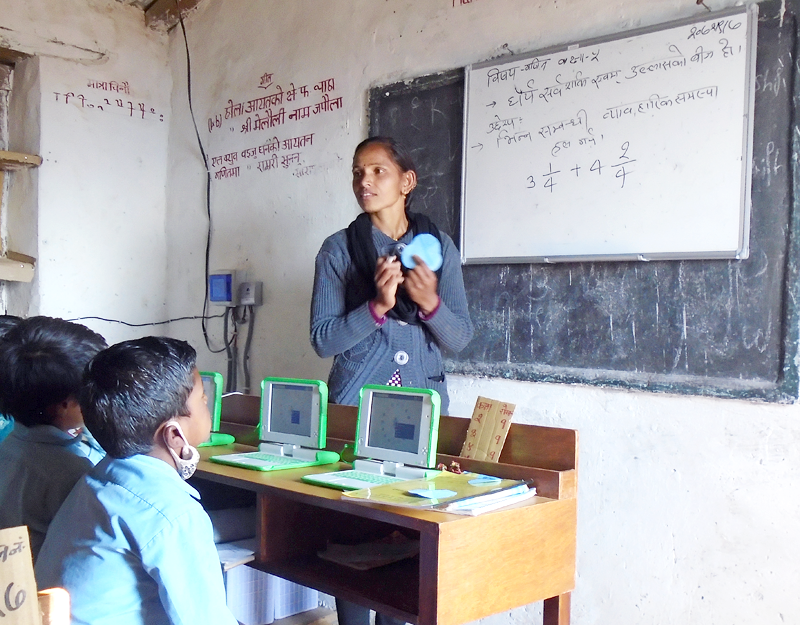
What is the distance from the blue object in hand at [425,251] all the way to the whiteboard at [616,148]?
1.11ft

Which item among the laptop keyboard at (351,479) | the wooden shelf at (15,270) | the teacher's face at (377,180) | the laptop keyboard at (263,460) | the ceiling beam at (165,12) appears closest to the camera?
the laptop keyboard at (351,479)

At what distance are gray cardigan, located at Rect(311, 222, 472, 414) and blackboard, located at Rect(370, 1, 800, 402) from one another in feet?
0.99

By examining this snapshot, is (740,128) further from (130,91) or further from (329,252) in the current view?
(130,91)

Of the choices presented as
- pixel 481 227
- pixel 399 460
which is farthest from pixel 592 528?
pixel 481 227

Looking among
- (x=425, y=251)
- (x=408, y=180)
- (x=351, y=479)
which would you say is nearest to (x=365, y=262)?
(x=425, y=251)

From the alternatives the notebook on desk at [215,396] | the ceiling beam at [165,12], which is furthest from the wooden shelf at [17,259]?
the notebook on desk at [215,396]

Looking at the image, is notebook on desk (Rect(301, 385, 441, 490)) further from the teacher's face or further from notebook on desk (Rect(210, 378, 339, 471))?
the teacher's face

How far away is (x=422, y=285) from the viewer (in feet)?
6.90

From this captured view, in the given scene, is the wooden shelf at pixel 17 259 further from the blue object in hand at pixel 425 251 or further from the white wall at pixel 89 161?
the blue object in hand at pixel 425 251

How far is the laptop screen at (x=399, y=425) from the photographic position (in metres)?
1.71

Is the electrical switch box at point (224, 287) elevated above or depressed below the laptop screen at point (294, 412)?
above

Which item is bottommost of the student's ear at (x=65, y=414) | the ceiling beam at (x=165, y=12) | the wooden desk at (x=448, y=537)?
the wooden desk at (x=448, y=537)

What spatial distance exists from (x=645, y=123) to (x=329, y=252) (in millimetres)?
971

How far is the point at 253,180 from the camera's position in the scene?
3.45m
